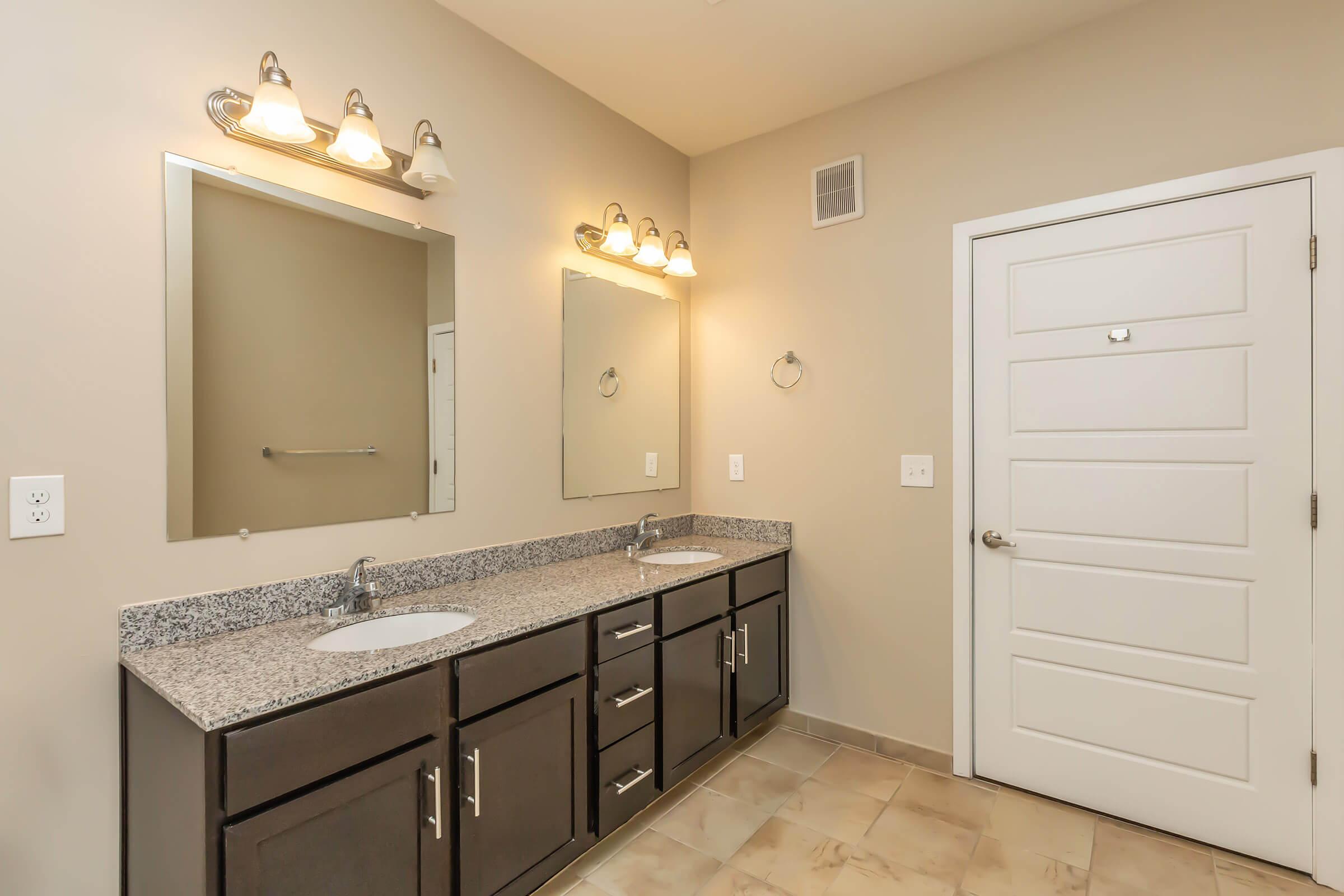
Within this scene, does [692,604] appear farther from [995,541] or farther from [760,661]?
[995,541]

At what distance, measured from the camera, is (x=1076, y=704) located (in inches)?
86.0

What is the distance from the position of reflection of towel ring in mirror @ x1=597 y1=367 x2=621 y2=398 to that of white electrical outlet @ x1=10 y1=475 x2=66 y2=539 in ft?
5.37

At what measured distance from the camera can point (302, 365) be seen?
1.71 metres

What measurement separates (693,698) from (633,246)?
1.71m

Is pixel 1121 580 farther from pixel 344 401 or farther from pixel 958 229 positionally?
pixel 344 401

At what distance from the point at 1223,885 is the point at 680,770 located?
1.55 m

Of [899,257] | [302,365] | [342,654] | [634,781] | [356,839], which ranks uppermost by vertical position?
[899,257]

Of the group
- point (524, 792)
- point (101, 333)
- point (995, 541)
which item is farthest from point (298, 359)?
point (995, 541)

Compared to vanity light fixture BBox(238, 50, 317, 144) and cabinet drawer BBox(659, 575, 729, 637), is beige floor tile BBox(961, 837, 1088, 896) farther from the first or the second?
vanity light fixture BBox(238, 50, 317, 144)

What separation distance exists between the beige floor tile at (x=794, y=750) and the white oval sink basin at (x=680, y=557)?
0.79 m

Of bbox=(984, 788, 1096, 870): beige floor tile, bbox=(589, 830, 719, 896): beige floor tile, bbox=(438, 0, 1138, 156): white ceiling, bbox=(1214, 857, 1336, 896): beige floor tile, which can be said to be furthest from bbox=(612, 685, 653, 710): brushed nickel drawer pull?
bbox=(438, 0, 1138, 156): white ceiling

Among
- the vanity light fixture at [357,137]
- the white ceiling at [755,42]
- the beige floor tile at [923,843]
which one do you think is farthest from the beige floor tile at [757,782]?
the white ceiling at [755,42]

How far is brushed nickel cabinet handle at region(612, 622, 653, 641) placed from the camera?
1.89 metres

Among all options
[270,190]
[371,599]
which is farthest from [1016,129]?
[371,599]
